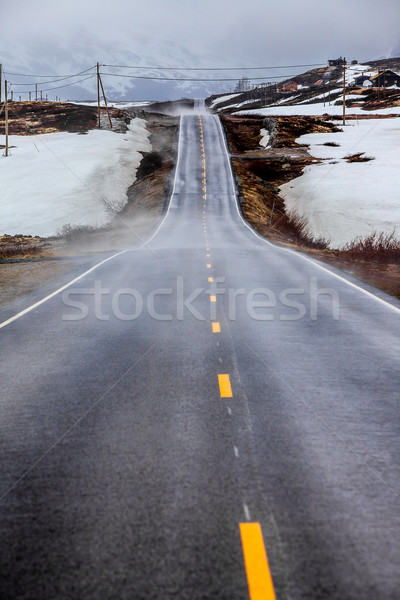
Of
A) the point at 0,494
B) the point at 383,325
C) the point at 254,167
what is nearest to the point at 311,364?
the point at 383,325

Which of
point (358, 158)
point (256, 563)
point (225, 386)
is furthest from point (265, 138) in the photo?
point (256, 563)

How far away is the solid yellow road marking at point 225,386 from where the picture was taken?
699 centimetres

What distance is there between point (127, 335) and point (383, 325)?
216 inches

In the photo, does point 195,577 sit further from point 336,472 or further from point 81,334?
point 81,334

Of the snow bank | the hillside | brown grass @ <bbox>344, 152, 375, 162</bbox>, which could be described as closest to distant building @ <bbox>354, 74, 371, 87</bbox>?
the hillside

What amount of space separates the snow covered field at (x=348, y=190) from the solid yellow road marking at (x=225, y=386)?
94.0 ft

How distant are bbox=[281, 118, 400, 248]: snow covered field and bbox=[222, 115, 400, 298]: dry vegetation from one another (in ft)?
4.47

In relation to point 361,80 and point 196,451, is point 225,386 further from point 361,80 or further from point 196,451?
point 361,80

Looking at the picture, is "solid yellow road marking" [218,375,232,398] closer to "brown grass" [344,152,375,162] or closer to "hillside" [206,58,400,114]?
"brown grass" [344,152,375,162]

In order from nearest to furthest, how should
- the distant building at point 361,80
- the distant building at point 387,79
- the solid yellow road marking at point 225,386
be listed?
the solid yellow road marking at point 225,386, the distant building at point 387,79, the distant building at point 361,80

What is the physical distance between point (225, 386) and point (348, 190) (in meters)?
43.5

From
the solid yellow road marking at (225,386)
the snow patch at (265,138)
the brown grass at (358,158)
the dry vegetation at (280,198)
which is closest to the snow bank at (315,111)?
the dry vegetation at (280,198)

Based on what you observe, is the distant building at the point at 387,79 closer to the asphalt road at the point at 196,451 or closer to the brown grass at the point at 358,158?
the brown grass at the point at 358,158

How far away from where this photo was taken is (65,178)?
51.3m
